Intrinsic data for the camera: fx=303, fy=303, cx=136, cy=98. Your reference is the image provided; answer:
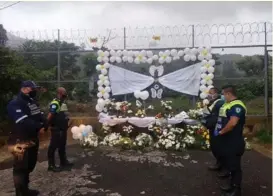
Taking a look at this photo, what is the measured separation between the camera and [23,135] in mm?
4227

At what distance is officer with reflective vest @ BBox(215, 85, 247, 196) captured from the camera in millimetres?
4289

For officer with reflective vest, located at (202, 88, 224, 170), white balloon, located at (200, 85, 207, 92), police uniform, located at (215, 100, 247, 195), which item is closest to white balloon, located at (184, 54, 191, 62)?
white balloon, located at (200, 85, 207, 92)

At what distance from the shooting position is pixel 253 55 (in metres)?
9.55

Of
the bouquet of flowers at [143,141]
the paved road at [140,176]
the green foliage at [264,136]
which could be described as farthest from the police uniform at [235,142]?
the green foliage at [264,136]

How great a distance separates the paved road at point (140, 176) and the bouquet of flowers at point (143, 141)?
1.51ft

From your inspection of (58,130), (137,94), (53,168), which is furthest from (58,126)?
(137,94)

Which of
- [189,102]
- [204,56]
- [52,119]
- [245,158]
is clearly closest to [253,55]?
[204,56]

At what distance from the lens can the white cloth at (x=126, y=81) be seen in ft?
31.4

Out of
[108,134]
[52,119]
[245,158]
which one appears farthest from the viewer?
[108,134]

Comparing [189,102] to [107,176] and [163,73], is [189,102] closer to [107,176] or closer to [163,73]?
[163,73]

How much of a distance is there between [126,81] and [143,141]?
249 centimetres

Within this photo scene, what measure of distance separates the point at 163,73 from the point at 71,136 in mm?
3476

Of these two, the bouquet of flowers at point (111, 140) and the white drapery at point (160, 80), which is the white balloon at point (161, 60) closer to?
the white drapery at point (160, 80)

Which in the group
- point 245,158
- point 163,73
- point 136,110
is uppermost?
point 163,73
